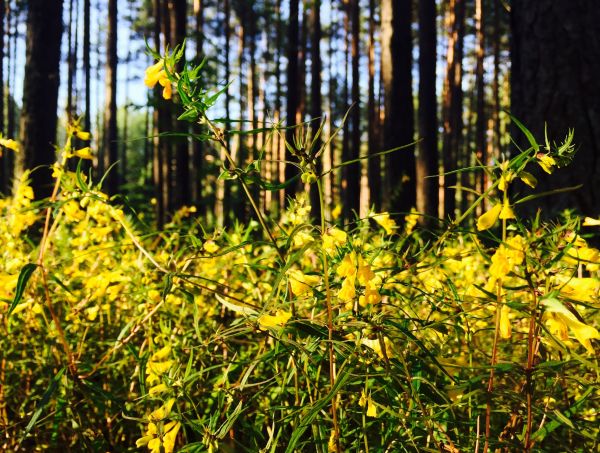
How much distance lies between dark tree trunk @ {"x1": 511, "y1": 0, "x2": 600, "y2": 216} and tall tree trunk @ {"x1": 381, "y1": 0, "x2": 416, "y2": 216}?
307cm

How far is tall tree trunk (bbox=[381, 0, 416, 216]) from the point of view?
637 centimetres

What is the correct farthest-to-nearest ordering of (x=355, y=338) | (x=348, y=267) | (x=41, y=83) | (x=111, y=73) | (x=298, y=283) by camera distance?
(x=111, y=73)
(x=41, y=83)
(x=355, y=338)
(x=298, y=283)
(x=348, y=267)

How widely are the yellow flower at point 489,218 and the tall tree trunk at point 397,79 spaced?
5.57 metres

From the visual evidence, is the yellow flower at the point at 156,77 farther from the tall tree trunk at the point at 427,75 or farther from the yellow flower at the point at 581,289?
the tall tree trunk at the point at 427,75

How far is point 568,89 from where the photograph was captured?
315cm

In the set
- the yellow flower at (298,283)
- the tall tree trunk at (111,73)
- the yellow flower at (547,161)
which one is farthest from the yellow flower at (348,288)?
the tall tree trunk at (111,73)

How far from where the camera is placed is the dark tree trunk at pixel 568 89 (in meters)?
3.12

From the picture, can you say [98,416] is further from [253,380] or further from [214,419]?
[214,419]

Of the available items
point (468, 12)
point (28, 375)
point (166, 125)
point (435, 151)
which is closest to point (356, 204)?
point (166, 125)

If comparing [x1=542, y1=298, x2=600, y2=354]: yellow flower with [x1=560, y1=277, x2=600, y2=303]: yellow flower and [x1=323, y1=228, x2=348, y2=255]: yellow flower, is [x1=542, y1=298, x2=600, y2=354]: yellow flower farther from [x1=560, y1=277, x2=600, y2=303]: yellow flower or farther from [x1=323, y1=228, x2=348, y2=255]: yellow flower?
[x1=323, y1=228, x2=348, y2=255]: yellow flower

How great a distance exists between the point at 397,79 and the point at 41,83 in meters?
4.09

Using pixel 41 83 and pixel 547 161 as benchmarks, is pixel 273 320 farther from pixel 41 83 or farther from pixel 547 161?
pixel 41 83

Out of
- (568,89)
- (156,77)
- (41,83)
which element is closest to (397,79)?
(568,89)

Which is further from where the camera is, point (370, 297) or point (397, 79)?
point (397, 79)
